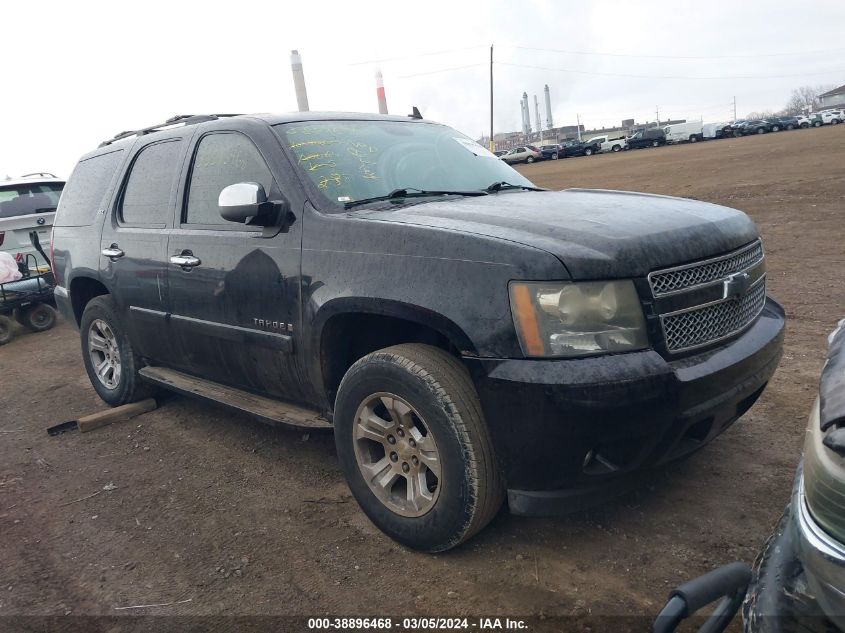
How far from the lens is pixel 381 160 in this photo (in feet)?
11.5

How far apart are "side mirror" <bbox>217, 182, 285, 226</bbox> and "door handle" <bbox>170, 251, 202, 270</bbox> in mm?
637

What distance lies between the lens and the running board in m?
3.26

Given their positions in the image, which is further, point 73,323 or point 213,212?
point 73,323

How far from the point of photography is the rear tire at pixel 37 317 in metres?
8.65

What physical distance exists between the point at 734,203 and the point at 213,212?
11171mm

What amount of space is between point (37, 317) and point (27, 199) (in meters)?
1.67

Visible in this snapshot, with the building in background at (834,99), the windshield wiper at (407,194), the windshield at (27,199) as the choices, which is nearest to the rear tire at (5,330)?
the windshield at (27,199)

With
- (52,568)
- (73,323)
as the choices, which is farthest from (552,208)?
(73,323)

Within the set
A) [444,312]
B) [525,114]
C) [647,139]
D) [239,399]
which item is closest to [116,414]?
[239,399]

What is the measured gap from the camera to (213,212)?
12.1 ft

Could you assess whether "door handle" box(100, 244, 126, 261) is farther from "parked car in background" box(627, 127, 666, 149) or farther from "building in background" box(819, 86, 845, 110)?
"building in background" box(819, 86, 845, 110)

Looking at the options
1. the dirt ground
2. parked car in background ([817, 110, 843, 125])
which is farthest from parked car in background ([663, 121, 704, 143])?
the dirt ground

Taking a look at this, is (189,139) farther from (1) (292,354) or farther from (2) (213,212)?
(1) (292,354)

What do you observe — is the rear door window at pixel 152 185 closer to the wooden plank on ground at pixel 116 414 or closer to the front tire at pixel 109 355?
the front tire at pixel 109 355
